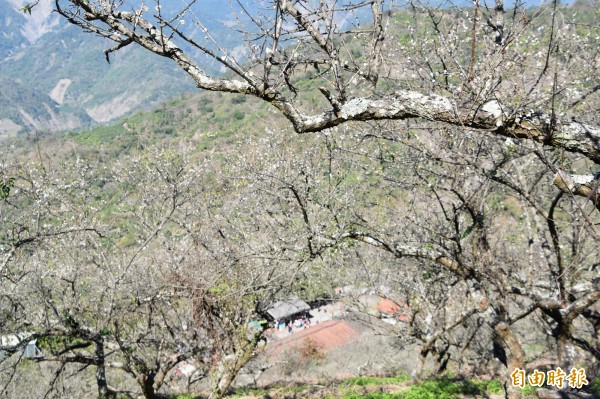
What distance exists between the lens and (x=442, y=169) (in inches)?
183

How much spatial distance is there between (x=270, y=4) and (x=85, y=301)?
24.7 feet

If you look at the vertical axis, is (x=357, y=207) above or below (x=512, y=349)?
above

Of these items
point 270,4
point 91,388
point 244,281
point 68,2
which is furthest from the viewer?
point 91,388

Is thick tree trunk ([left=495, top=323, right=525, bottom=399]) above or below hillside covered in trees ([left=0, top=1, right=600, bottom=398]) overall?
below

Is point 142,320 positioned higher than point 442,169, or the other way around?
point 442,169

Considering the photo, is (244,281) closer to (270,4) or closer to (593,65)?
(270,4)

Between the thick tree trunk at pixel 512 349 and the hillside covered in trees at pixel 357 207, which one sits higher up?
the hillside covered in trees at pixel 357 207

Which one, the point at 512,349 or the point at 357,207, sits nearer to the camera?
the point at 512,349

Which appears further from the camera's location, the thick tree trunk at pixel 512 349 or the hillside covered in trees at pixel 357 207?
the thick tree trunk at pixel 512 349

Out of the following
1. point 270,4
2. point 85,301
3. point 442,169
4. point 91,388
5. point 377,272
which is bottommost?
point 91,388

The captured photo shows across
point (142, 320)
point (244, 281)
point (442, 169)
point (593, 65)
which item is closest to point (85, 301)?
point (142, 320)

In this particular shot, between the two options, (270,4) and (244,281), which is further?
(244,281)

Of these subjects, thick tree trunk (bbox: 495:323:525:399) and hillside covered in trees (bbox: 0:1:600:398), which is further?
thick tree trunk (bbox: 495:323:525:399)

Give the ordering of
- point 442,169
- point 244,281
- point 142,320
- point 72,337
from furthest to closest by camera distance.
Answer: point 142,320, point 244,281, point 72,337, point 442,169
